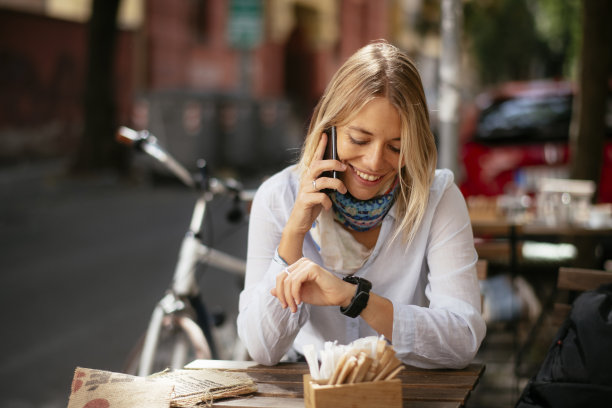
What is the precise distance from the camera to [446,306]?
227cm

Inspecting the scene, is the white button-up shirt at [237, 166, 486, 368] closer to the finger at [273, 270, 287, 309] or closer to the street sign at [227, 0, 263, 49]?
the finger at [273, 270, 287, 309]

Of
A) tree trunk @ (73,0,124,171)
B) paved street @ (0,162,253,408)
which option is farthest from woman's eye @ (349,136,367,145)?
tree trunk @ (73,0,124,171)

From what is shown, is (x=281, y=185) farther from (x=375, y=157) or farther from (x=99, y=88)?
(x=99, y=88)

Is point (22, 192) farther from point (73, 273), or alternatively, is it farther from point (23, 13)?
point (73, 273)

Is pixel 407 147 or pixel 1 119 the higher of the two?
pixel 407 147

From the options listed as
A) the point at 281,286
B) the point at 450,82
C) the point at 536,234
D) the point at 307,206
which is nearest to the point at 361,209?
the point at 307,206

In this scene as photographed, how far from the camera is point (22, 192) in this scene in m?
14.1

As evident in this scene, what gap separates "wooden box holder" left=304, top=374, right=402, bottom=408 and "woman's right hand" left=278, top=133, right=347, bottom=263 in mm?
641

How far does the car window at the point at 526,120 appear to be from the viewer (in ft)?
22.9

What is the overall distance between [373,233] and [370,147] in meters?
0.33

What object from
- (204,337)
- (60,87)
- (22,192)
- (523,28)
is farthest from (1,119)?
(204,337)

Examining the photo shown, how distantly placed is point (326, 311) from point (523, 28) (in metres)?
19.8

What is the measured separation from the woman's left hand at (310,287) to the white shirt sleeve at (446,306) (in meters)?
0.20

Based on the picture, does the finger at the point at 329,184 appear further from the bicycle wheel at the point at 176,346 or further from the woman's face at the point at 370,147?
the bicycle wheel at the point at 176,346
